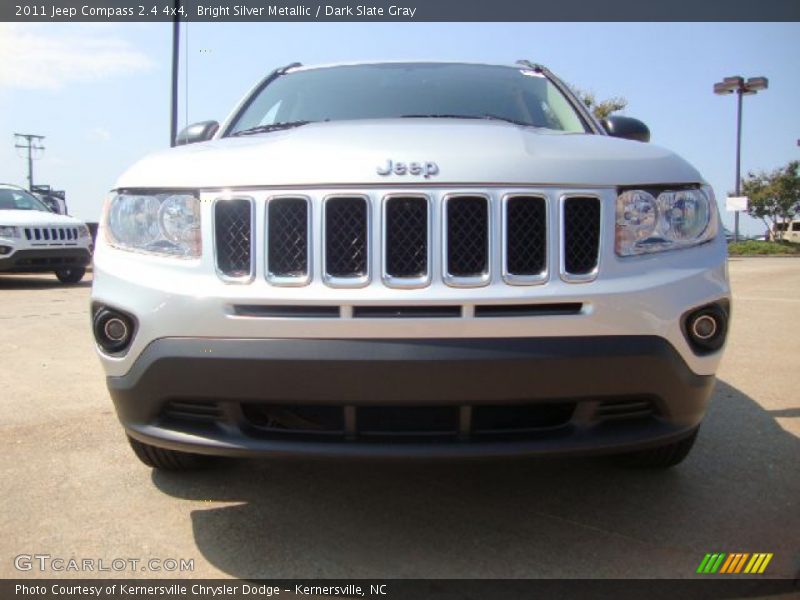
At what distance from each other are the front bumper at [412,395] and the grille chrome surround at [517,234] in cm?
17

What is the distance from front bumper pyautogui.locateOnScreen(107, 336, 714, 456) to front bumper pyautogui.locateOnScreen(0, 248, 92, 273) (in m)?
9.63

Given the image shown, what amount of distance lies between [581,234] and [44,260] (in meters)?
10.5

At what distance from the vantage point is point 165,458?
2625mm

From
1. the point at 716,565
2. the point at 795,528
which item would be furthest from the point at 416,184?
the point at 795,528

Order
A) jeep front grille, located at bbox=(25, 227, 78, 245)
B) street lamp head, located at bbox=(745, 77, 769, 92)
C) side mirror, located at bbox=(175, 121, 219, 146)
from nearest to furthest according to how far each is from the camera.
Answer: side mirror, located at bbox=(175, 121, 219, 146)
jeep front grille, located at bbox=(25, 227, 78, 245)
street lamp head, located at bbox=(745, 77, 769, 92)

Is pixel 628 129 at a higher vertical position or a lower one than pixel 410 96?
lower

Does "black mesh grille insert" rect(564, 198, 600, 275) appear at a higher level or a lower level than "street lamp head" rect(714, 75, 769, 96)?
lower

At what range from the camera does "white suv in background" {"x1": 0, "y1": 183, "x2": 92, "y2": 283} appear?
1041cm

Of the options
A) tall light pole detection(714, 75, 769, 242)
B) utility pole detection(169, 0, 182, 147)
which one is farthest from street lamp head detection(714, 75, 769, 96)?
utility pole detection(169, 0, 182, 147)

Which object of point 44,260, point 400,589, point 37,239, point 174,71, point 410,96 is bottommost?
point 400,589

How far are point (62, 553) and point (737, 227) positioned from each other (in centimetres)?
4305

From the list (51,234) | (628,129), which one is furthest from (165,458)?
(51,234)

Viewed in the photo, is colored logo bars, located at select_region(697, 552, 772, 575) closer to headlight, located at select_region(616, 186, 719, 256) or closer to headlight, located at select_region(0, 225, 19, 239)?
headlight, located at select_region(616, 186, 719, 256)

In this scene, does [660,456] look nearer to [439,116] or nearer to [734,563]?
[734,563]
